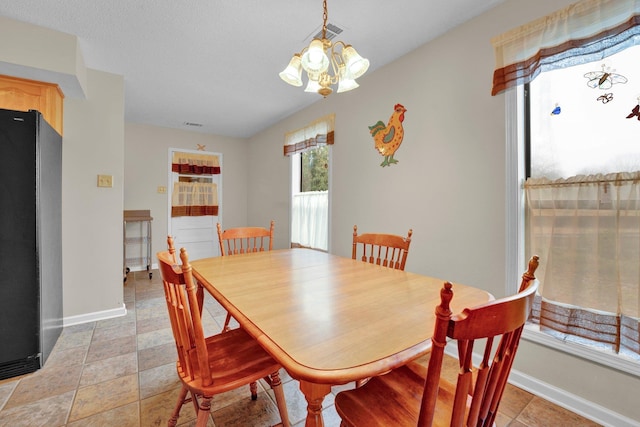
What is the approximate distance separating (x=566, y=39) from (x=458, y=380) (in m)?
1.89

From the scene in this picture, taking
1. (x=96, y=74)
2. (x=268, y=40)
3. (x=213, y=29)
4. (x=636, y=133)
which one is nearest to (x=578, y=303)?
(x=636, y=133)

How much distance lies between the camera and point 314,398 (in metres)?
0.70

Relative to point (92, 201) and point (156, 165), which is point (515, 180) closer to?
point (92, 201)

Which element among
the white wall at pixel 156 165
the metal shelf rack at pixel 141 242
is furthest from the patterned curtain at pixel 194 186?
the metal shelf rack at pixel 141 242

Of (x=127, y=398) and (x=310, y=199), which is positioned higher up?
(x=310, y=199)

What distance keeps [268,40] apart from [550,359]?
2.90m

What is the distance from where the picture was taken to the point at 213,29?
207cm

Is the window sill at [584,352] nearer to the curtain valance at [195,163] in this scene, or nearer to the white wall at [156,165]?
the white wall at [156,165]

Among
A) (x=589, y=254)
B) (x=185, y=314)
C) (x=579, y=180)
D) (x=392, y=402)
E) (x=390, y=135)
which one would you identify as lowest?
(x=392, y=402)

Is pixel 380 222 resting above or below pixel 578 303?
above

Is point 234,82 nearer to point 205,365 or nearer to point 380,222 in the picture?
point 380,222

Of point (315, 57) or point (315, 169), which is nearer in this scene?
point (315, 57)

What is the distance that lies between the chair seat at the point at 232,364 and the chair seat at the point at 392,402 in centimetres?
36

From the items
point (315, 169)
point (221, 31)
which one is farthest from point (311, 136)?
point (221, 31)
